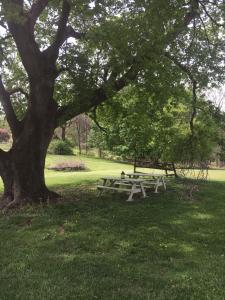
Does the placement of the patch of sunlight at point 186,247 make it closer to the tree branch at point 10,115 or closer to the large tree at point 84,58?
the large tree at point 84,58

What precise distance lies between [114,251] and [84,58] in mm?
7785

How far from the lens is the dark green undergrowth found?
21.4 ft

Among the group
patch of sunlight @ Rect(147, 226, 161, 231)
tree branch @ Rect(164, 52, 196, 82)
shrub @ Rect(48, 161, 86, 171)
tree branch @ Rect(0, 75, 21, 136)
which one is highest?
tree branch @ Rect(164, 52, 196, 82)

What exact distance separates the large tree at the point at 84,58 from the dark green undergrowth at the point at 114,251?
2.08m

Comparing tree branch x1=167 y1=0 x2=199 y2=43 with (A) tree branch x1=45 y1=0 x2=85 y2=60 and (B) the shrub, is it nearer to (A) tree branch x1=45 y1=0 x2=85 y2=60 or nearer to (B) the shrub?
(A) tree branch x1=45 y1=0 x2=85 y2=60

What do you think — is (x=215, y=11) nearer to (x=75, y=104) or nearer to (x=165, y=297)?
(x=75, y=104)

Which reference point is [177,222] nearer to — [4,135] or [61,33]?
[61,33]

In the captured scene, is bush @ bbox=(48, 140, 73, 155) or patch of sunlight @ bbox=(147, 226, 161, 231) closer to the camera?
patch of sunlight @ bbox=(147, 226, 161, 231)

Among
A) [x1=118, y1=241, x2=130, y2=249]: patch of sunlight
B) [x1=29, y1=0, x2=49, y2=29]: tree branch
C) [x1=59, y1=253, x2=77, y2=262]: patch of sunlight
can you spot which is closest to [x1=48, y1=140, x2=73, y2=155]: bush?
[x1=29, y1=0, x2=49, y2=29]: tree branch

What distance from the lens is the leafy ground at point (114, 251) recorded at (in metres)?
6.51

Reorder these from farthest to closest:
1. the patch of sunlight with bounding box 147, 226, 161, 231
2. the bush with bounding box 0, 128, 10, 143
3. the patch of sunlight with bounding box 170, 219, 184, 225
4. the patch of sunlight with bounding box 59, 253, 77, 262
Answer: the bush with bounding box 0, 128, 10, 143 < the patch of sunlight with bounding box 170, 219, 184, 225 < the patch of sunlight with bounding box 147, 226, 161, 231 < the patch of sunlight with bounding box 59, 253, 77, 262

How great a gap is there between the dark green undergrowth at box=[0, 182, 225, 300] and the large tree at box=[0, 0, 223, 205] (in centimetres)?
208

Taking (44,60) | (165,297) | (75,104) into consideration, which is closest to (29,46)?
(44,60)

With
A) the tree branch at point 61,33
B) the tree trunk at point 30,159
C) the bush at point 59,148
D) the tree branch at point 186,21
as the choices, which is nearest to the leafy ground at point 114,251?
the tree trunk at point 30,159
